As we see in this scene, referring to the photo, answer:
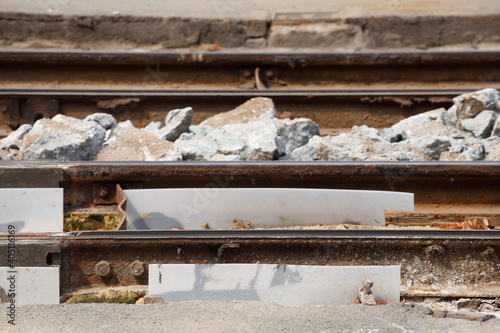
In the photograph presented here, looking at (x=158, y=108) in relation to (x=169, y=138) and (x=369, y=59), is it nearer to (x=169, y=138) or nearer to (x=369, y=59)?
(x=169, y=138)

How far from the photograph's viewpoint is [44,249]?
12.8 ft

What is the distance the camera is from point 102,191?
14.8 feet

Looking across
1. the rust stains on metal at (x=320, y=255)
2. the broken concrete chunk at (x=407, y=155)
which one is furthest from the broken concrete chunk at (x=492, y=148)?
the rust stains on metal at (x=320, y=255)

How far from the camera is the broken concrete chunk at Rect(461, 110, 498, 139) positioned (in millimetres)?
6000

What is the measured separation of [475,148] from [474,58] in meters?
2.43

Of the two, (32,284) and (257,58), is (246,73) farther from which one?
(32,284)

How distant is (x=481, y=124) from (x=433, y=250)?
245 centimetres

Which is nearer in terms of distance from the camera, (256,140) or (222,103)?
(256,140)

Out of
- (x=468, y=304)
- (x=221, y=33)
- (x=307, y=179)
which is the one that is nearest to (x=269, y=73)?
(x=221, y=33)

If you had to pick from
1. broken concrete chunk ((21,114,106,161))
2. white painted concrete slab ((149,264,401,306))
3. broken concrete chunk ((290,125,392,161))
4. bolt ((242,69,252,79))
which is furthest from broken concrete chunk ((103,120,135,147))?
white painted concrete slab ((149,264,401,306))

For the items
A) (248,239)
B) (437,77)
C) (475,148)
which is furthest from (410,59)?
(248,239)

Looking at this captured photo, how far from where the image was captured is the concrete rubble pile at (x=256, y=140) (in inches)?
210

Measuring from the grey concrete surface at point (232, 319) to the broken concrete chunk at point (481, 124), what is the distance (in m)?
2.88

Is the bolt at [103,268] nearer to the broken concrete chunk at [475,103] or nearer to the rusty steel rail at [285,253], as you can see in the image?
the rusty steel rail at [285,253]
